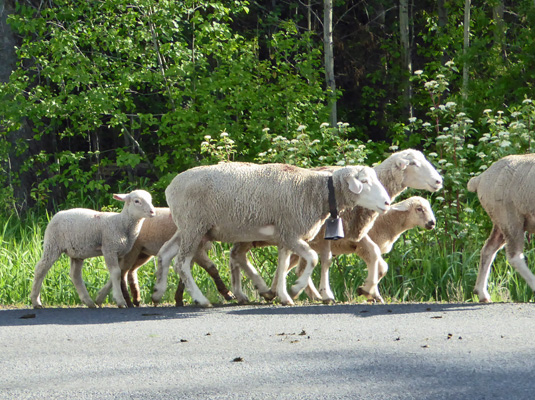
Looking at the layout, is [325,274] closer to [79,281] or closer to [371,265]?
[371,265]

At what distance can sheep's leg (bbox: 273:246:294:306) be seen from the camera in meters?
8.48

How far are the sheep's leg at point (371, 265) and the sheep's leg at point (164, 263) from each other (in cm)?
189

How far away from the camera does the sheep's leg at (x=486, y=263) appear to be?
29.0 ft

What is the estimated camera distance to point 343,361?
530 centimetres

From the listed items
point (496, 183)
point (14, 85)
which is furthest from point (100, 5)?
point (496, 183)

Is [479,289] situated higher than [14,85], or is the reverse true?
[14,85]

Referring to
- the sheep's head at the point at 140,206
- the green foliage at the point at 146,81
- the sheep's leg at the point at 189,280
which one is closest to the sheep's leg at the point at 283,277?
the sheep's leg at the point at 189,280

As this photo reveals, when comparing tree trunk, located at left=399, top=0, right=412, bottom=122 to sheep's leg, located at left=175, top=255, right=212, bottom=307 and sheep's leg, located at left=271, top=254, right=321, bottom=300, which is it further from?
sheep's leg, located at left=175, top=255, right=212, bottom=307

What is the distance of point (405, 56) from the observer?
73.6 ft

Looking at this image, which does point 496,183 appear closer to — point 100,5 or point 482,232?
point 482,232

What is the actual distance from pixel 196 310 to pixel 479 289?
2.81 metres

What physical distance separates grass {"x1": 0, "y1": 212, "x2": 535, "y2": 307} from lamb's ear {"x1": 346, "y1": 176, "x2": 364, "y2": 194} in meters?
1.60

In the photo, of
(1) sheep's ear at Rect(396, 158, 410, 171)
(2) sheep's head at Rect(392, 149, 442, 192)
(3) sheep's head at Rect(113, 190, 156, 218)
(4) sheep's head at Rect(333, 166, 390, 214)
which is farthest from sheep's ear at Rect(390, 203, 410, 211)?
(3) sheep's head at Rect(113, 190, 156, 218)

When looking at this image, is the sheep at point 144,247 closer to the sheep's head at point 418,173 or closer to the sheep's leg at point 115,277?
the sheep's leg at point 115,277
